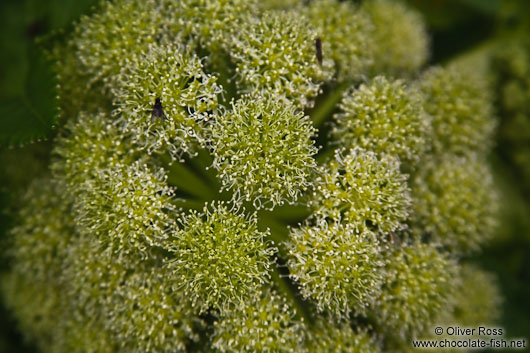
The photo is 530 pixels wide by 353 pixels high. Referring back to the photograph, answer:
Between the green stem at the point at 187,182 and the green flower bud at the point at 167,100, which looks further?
the green stem at the point at 187,182

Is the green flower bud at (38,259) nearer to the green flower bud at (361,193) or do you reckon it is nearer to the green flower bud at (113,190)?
the green flower bud at (113,190)

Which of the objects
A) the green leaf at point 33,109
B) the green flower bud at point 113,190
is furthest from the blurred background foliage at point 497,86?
the green flower bud at point 113,190

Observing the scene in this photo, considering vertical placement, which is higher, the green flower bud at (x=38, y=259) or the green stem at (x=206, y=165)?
the green stem at (x=206, y=165)

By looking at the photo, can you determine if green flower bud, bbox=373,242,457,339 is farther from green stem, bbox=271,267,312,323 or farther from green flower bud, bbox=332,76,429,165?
green flower bud, bbox=332,76,429,165

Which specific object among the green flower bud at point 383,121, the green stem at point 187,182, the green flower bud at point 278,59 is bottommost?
the green stem at point 187,182

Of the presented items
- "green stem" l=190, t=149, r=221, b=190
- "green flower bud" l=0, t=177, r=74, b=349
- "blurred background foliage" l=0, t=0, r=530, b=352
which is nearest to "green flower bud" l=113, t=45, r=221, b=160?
"green stem" l=190, t=149, r=221, b=190

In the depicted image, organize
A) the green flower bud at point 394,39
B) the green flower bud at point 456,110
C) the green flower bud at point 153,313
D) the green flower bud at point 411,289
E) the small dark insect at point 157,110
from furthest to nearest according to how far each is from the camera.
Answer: the green flower bud at point 394,39 → the green flower bud at point 456,110 → the green flower bud at point 411,289 → the green flower bud at point 153,313 → the small dark insect at point 157,110

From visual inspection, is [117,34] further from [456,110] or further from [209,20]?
[456,110]

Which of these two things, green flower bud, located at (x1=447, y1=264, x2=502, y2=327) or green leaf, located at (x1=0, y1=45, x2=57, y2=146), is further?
green flower bud, located at (x1=447, y1=264, x2=502, y2=327)
